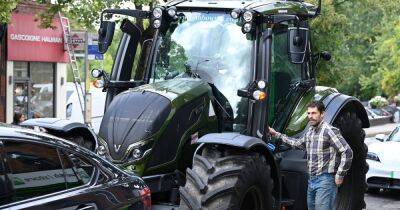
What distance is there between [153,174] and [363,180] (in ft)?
13.0

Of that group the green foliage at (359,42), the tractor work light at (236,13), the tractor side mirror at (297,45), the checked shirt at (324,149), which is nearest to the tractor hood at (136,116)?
the tractor work light at (236,13)

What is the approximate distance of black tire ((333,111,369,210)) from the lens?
8.59 metres

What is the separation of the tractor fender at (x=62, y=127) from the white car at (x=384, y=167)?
6.53 meters

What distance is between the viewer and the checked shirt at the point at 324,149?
7082mm

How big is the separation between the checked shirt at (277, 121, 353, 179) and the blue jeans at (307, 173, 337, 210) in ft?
0.22

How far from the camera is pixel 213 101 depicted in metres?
6.70

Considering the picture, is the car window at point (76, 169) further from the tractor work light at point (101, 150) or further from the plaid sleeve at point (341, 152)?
the plaid sleeve at point (341, 152)

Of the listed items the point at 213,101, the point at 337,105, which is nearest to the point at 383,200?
the point at 337,105

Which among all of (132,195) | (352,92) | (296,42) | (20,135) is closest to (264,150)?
(296,42)

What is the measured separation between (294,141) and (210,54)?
1357 mm

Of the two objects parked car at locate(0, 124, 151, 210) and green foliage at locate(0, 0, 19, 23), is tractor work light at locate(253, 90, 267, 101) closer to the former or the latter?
parked car at locate(0, 124, 151, 210)

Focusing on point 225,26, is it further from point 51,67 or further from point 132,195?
point 51,67

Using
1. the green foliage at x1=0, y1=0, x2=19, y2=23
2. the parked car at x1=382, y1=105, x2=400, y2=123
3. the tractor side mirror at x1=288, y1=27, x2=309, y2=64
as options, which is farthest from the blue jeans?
the parked car at x1=382, y1=105, x2=400, y2=123

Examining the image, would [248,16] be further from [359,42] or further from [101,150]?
[359,42]
